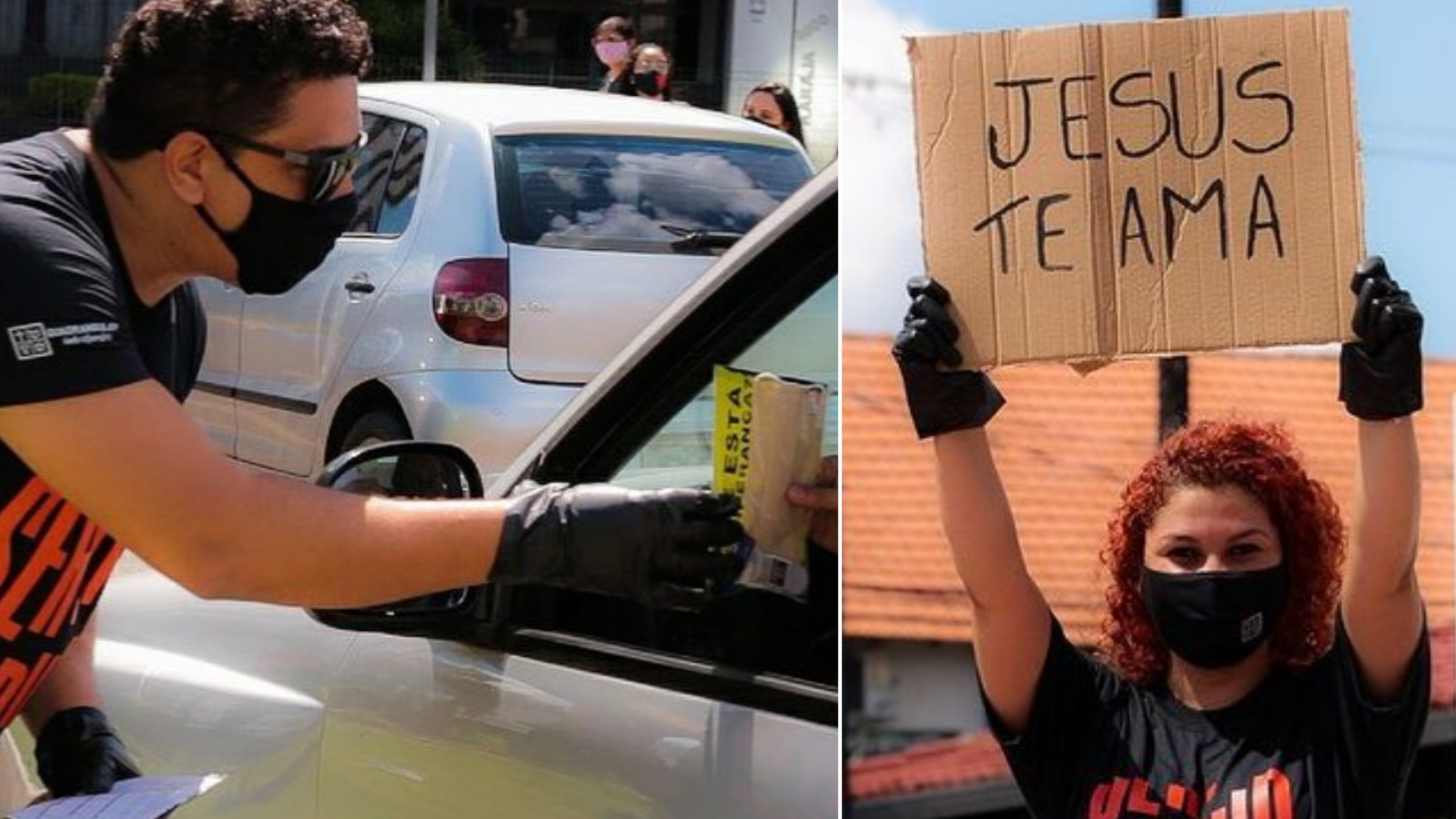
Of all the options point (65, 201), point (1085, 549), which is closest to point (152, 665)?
point (65, 201)

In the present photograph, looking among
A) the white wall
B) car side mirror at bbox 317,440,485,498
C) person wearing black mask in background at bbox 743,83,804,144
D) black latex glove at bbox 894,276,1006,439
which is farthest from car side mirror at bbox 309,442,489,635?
person wearing black mask in background at bbox 743,83,804,144

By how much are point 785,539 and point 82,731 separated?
938mm

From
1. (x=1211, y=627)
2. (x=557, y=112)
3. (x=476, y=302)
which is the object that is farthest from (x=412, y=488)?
(x=557, y=112)

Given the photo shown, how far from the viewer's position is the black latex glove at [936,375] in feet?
6.44

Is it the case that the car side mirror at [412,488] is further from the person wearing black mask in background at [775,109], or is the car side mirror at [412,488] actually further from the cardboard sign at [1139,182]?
the person wearing black mask in background at [775,109]

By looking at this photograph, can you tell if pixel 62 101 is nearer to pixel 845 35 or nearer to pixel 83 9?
pixel 83 9

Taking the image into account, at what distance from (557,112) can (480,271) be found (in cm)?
50

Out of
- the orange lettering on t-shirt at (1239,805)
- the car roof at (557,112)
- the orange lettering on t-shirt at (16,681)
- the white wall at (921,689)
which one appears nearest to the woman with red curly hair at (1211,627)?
the orange lettering on t-shirt at (1239,805)

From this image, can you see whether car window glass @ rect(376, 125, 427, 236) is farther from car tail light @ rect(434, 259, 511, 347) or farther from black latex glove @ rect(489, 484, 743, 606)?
black latex glove @ rect(489, 484, 743, 606)

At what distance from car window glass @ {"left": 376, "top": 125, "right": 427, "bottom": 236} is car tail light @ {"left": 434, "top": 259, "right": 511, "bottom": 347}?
16 cm

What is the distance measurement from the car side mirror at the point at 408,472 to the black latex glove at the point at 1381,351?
977 mm

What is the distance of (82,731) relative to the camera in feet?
8.14

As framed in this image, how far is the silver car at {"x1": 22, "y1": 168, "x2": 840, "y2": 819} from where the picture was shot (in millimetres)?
1993

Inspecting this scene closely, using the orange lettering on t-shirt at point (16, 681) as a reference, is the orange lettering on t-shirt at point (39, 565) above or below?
above
